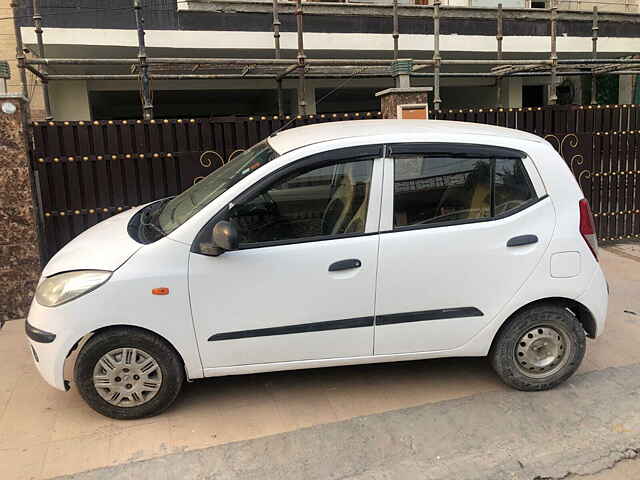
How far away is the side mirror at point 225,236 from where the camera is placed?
3086 mm

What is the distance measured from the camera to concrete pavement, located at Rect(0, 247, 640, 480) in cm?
Answer: 310

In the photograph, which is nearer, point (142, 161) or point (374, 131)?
point (374, 131)

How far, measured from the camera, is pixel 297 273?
328 centimetres

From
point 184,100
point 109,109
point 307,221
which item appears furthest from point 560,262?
point 109,109

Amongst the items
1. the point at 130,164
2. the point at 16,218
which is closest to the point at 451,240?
the point at 130,164

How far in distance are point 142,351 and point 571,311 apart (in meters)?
2.84

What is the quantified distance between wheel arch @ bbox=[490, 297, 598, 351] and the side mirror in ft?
6.00

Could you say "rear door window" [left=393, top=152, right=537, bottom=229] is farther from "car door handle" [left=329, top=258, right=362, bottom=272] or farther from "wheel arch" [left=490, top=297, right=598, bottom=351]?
"wheel arch" [left=490, top=297, right=598, bottom=351]

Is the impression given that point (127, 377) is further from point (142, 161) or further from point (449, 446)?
point (142, 161)

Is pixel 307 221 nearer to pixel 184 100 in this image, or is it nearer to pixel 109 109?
pixel 184 100

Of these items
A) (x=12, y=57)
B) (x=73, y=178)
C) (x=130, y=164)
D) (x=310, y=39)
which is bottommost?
(x=73, y=178)

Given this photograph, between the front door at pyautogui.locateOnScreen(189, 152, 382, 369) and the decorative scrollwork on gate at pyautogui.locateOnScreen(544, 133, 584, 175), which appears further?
the decorative scrollwork on gate at pyautogui.locateOnScreen(544, 133, 584, 175)

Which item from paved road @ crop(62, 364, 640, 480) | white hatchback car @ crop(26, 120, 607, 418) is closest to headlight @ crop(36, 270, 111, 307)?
white hatchback car @ crop(26, 120, 607, 418)

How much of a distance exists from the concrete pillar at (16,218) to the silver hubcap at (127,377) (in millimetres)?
2478
